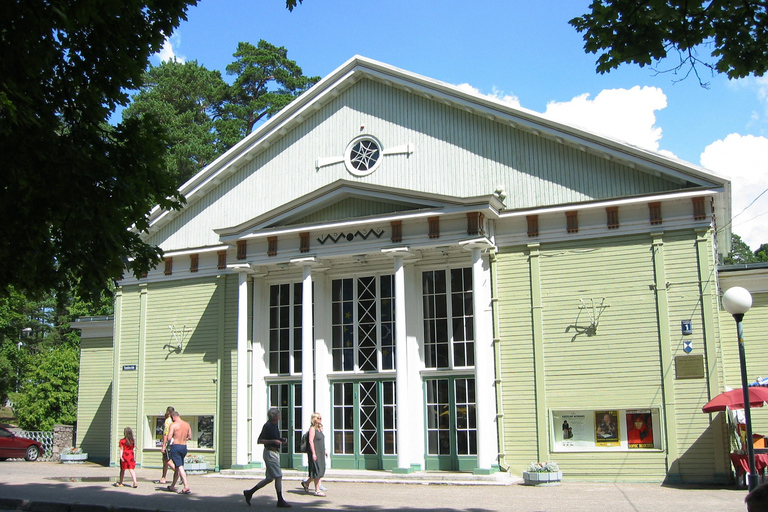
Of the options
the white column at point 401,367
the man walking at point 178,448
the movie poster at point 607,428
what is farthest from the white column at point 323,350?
the movie poster at point 607,428

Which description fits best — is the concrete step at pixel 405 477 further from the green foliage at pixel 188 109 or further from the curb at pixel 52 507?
the green foliage at pixel 188 109

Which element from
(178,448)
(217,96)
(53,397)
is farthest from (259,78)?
(178,448)

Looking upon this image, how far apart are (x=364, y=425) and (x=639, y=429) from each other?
6.33m

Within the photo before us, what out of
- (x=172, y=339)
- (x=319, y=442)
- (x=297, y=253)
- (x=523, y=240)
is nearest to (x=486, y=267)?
(x=523, y=240)

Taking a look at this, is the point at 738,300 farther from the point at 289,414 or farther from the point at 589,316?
the point at 289,414

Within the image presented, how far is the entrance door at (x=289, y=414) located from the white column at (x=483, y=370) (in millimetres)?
4945

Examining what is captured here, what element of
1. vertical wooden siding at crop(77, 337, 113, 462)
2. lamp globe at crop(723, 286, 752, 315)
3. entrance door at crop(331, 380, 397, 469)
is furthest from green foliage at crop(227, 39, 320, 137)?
lamp globe at crop(723, 286, 752, 315)

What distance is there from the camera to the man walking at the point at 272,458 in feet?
39.3

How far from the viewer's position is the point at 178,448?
1418 centimetres

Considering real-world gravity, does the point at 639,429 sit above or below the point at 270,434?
below

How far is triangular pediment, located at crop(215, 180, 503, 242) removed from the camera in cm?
1686

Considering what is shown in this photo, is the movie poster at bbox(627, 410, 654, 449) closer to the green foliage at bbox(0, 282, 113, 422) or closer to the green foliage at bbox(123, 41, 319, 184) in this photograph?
the green foliage at bbox(0, 282, 113, 422)

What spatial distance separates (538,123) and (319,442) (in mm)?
8771

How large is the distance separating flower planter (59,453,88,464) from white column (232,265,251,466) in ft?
23.3
